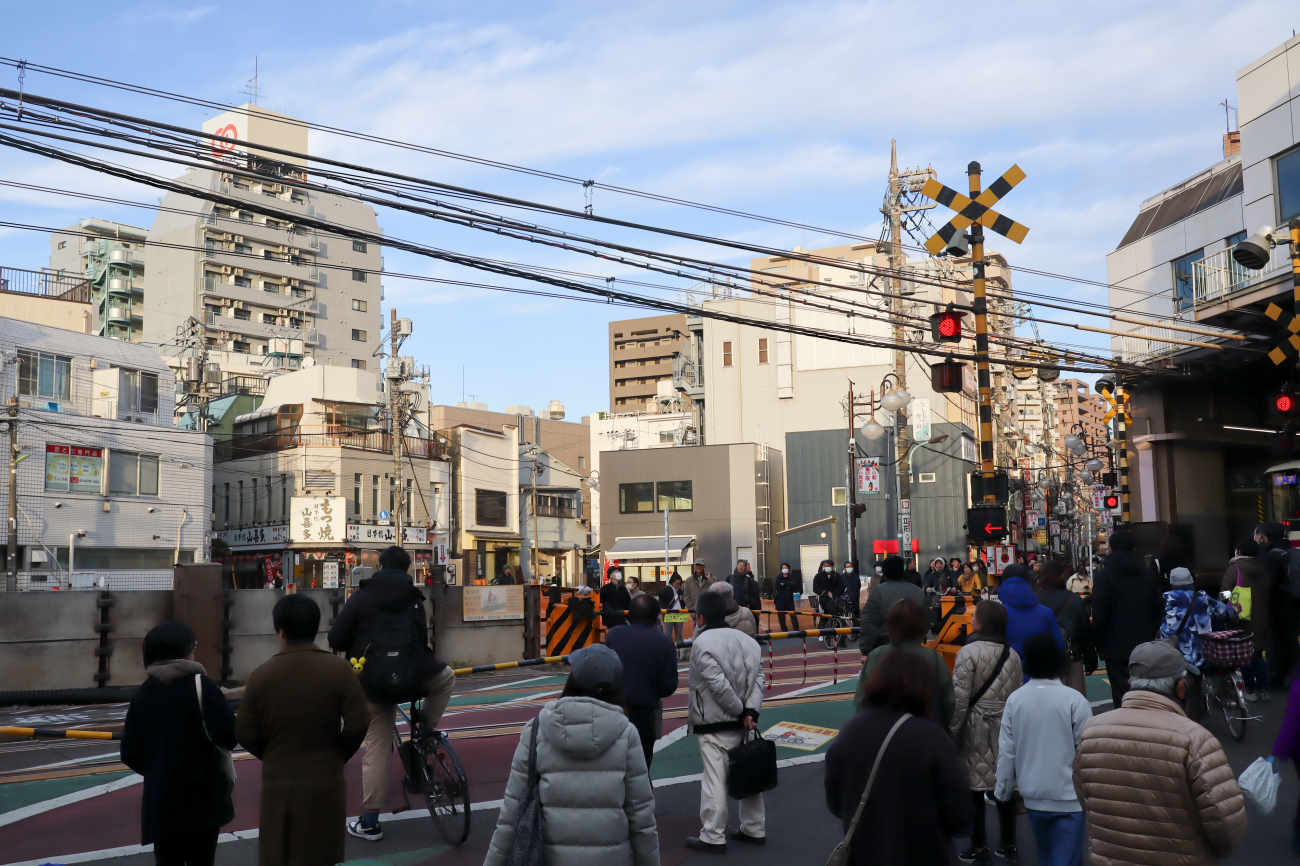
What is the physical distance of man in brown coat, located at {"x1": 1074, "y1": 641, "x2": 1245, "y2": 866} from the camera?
14.2 ft

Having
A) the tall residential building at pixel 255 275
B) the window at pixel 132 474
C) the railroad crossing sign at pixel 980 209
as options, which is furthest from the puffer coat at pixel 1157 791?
the tall residential building at pixel 255 275

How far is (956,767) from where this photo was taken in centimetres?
421

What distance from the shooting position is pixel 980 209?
1608cm

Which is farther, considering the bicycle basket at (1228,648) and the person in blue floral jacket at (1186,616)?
the person in blue floral jacket at (1186,616)

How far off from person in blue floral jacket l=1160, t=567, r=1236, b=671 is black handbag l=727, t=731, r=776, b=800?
5571mm

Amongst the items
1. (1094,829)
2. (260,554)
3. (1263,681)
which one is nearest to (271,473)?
(260,554)

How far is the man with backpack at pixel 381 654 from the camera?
7.88 metres

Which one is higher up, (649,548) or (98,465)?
(98,465)

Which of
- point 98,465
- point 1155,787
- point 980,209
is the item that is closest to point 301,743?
point 1155,787

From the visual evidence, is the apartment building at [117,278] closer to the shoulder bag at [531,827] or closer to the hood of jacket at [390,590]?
the hood of jacket at [390,590]

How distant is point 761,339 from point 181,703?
53028mm

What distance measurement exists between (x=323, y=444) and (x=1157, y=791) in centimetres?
5070

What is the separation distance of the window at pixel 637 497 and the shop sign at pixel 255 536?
51.2 feet

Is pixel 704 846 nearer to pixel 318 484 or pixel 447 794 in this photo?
pixel 447 794
